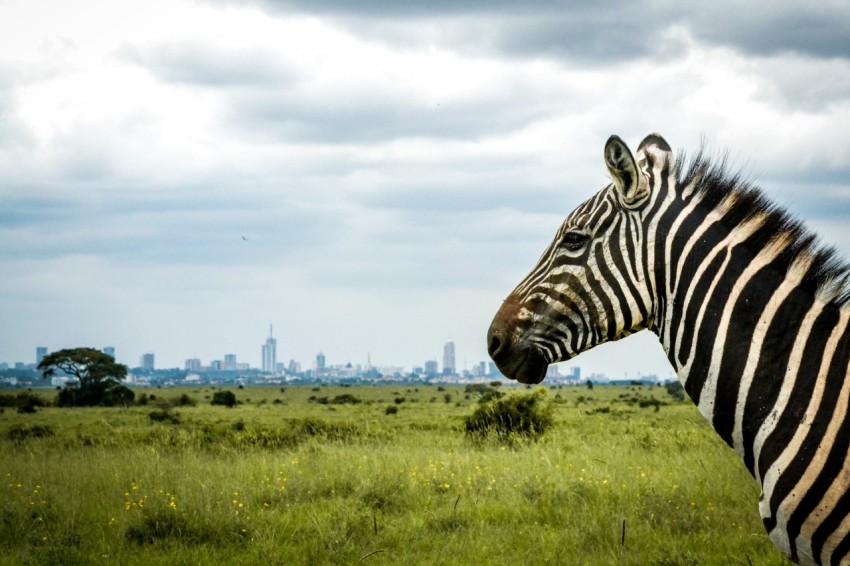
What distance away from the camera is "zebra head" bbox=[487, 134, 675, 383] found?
385cm

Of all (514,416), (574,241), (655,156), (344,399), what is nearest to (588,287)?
(574,241)

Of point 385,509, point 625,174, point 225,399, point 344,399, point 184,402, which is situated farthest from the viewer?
point 344,399

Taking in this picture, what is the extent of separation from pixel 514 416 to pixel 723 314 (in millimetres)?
17705

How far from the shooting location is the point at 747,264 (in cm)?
364

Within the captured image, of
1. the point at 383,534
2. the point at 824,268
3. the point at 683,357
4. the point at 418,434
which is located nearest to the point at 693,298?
the point at 683,357

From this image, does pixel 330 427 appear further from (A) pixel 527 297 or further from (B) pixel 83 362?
(B) pixel 83 362

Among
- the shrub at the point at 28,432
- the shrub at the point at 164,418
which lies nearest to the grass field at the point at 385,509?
the shrub at the point at 28,432

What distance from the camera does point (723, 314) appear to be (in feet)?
11.8

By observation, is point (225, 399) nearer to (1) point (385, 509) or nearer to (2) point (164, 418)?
(2) point (164, 418)

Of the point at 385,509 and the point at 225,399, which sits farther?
the point at 225,399

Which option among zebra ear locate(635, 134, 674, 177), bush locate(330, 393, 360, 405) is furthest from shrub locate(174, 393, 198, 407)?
zebra ear locate(635, 134, 674, 177)

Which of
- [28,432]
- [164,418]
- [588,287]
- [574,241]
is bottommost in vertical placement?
[164,418]

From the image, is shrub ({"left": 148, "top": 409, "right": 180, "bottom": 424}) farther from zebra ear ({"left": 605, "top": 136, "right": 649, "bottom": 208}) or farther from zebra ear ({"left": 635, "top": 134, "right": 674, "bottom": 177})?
zebra ear ({"left": 605, "top": 136, "right": 649, "bottom": 208})

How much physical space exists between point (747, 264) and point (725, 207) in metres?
0.31
